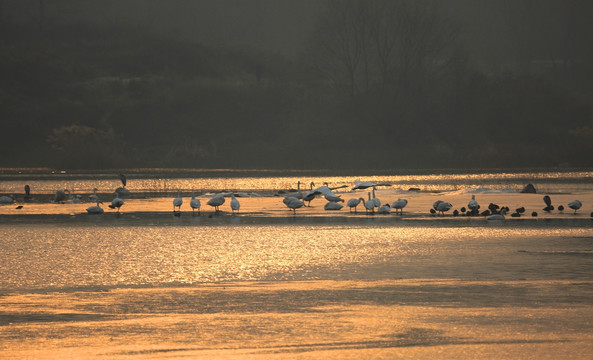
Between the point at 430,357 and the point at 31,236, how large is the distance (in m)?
14.9

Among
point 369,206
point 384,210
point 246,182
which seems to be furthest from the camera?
point 246,182

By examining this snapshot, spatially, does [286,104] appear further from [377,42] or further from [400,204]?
[400,204]

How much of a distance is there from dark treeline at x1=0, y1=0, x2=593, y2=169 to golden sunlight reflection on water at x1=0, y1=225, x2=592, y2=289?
44.4m

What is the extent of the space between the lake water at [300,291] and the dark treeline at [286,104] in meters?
45.6

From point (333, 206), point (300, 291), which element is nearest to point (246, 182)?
point (333, 206)

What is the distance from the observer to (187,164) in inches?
2753

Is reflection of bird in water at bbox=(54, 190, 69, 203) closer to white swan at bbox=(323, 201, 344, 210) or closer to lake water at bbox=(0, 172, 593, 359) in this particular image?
white swan at bbox=(323, 201, 344, 210)

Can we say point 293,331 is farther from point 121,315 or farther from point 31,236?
point 31,236

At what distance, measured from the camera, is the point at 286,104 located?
7950 cm

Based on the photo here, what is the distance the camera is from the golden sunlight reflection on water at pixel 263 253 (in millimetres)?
15352

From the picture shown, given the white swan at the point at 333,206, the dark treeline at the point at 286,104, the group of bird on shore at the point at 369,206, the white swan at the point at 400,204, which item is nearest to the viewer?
the group of bird on shore at the point at 369,206

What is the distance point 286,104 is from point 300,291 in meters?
66.4

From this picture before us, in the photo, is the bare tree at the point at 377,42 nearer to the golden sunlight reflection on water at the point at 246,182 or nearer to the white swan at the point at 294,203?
the golden sunlight reflection on water at the point at 246,182

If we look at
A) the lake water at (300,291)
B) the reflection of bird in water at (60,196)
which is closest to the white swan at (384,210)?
the lake water at (300,291)
